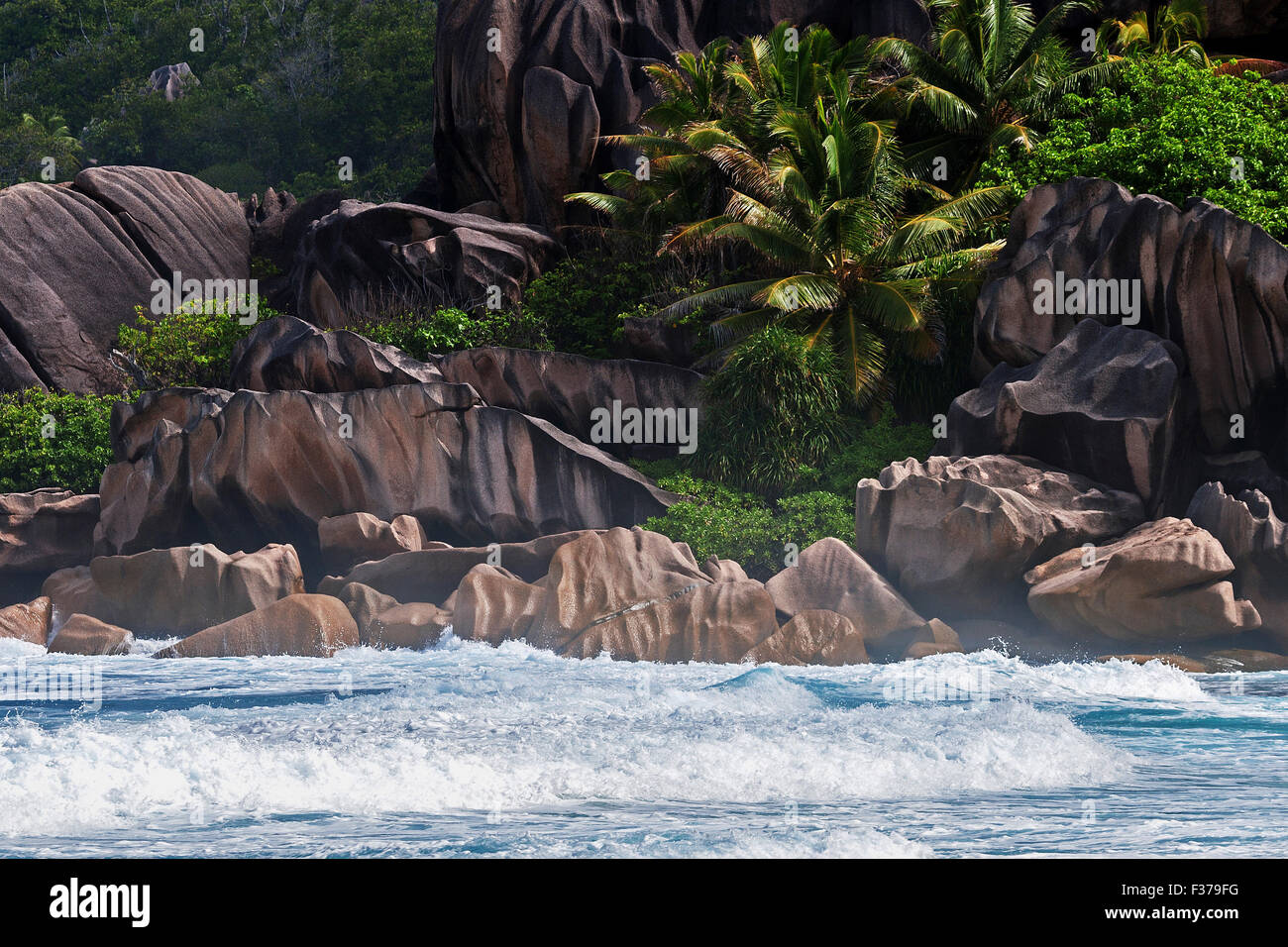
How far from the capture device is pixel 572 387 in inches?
857

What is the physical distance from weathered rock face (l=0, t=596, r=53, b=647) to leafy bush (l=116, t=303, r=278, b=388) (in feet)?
21.8

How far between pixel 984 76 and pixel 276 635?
18.2m

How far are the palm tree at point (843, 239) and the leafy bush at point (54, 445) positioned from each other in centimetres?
1206

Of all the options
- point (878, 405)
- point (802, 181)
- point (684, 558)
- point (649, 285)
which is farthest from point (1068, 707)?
point (649, 285)

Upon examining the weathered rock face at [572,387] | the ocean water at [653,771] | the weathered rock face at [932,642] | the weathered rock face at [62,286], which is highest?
the weathered rock face at [62,286]

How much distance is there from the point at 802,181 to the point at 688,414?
4.77 m

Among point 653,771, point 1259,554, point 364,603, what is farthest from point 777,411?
point 653,771

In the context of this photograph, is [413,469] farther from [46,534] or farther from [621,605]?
[46,534]

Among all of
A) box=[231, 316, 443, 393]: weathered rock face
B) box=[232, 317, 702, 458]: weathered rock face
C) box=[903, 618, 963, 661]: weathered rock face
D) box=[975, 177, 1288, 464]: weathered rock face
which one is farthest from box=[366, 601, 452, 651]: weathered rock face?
box=[975, 177, 1288, 464]: weathered rock face

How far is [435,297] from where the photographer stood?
2611 centimetres

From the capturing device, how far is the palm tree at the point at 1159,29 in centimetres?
2597

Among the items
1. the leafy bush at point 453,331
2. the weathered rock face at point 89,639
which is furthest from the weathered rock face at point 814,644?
the leafy bush at point 453,331

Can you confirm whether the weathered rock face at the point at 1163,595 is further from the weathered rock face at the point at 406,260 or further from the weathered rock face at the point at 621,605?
the weathered rock face at the point at 406,260

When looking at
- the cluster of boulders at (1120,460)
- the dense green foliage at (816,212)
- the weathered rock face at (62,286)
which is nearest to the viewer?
the cluster of boulders at (1120,460)
